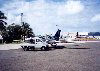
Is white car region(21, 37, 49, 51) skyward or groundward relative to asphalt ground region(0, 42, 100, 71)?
skyward

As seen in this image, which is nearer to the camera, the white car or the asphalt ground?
the asphalt ground

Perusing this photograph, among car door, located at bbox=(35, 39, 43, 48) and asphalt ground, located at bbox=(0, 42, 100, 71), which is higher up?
car door, located at bbox=(35, 39, 43, 48)

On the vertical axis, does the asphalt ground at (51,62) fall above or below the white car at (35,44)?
below

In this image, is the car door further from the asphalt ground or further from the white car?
the asphalt ground

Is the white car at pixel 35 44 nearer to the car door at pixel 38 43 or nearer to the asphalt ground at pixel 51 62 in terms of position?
the car door at pixel 38 43

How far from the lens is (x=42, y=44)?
27.5 m

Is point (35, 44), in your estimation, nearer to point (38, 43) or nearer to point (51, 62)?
point (38, 43)

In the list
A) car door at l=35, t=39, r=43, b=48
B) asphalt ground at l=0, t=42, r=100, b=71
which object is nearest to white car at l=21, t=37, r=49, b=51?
car door at l=35, t=39, r=43, b=48

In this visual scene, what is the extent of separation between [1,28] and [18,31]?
641cm

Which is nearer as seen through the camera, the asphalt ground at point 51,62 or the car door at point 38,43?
the asphalt ground at point 51,62

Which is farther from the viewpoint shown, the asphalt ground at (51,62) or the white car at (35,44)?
the white car at (35,44)

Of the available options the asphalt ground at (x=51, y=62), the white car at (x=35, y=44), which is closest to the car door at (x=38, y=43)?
the white car at (x=35, y=44)

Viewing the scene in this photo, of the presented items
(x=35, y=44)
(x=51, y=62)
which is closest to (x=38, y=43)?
(x=35, y=44)

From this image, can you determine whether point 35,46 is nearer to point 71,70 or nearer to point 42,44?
point 42,44
